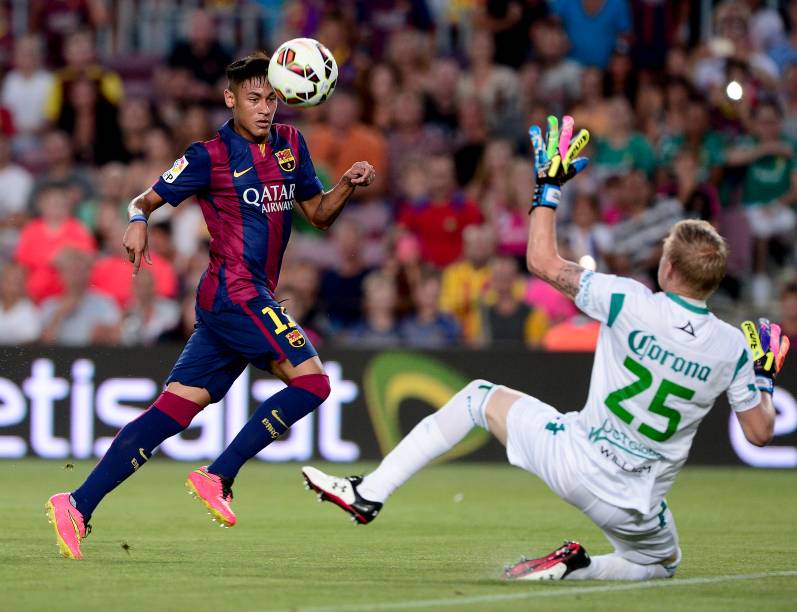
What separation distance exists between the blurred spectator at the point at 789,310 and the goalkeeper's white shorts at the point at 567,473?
24.7 feet

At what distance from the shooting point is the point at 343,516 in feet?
34.7

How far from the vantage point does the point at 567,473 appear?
690 cm

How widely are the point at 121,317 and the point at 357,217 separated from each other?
2.84 metres

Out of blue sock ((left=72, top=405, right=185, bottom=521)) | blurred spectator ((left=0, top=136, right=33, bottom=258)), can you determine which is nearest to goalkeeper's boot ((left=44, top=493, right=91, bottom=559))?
blue sock ((left=72, top=405, right=185, bottom=521))

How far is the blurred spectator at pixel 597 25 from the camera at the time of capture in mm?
17328

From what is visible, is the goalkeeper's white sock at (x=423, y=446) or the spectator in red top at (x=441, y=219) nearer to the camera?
the goalkeeper's white sock at (x=423, y=446)

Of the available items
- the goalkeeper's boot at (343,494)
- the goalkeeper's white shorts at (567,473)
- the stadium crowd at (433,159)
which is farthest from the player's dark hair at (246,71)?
the stadium crowd at (433,159)

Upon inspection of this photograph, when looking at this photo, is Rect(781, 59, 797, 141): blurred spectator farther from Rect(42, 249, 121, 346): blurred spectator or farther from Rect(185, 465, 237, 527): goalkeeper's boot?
Rect(185, 465, 237, 527): goalkeeper's boot

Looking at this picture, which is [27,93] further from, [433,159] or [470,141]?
[470,141]

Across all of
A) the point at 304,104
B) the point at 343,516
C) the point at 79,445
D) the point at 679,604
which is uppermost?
the point at 304,104

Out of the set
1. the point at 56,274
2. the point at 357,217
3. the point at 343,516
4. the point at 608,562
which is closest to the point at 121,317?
the point at 56,274

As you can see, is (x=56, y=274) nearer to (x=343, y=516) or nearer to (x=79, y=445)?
(x=79, y=445)

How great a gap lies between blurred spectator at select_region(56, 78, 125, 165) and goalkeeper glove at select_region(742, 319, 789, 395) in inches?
444

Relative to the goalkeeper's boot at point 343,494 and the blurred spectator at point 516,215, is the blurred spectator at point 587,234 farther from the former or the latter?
the goalkeeper's boot at point 343,494
